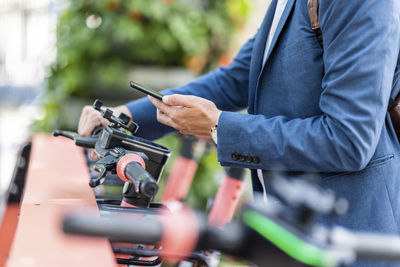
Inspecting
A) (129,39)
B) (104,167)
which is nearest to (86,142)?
(104,167)

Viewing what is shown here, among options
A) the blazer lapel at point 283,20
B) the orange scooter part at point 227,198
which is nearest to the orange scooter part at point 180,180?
the orange scooter part at point 227,198

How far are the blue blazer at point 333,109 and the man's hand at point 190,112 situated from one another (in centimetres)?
5

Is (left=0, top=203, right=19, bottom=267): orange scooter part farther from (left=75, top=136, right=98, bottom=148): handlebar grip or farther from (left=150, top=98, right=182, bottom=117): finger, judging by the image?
(left=150, top=98, right=182, bottom=117): finger

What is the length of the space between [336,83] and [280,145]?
0.65 ft

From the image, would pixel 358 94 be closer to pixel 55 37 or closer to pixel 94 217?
pixel 94 217

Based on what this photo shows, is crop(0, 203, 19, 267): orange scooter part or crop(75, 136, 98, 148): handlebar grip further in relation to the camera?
crop(0, 203, 19, 267): orange scooter part

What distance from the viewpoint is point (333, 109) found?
3.78 feet

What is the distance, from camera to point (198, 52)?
3826 mm

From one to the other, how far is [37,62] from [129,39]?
4.28ft

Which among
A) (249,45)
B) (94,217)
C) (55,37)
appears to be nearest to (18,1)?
(55,37)

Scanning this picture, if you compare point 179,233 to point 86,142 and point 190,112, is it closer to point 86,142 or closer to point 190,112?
point 190,112

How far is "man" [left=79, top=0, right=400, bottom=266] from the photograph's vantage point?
1.12 metres

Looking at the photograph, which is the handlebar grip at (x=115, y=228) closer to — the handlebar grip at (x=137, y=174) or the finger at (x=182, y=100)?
the handlebar grip at (x=137, y=174)

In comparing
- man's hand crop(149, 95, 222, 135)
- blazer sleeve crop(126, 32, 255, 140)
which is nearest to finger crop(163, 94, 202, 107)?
man's hand crop(149, 95, 222, 135)
